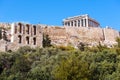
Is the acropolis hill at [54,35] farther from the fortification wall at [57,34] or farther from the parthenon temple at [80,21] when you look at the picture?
the parthenon temple at [80,21]

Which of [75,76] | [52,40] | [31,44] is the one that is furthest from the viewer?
[52,40]

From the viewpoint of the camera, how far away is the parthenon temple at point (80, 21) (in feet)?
276

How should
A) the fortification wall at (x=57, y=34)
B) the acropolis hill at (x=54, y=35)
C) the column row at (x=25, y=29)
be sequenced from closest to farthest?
the acropolis hill at (x=54, y=35) < the column row at (x=25, y=29) < the fortification wall at (x=57, y=34)

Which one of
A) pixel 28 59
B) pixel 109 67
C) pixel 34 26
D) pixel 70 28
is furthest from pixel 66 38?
pixel 109 67

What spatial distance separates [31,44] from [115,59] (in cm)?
1418

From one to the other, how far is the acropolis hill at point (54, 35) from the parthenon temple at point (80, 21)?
41.1 feet

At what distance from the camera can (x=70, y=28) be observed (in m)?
67.6

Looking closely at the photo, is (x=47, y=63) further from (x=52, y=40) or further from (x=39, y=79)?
(x=52, y=40)

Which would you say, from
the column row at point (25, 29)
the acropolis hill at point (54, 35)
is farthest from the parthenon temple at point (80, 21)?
the column row at point (25, 29)

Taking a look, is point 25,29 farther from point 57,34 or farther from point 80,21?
point 80,21

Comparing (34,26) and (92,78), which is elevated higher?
(34,26)

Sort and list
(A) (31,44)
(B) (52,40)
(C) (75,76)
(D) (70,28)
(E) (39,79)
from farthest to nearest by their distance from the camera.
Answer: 1. (D) (70,28)
2. (B) (52,40)
3. (A) (31,44)
4. (E) (39,79)
5. (C) (75,76)

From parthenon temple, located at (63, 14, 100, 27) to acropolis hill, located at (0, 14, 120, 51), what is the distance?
1252cm

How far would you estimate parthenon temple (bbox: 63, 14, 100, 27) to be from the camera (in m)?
84.2
